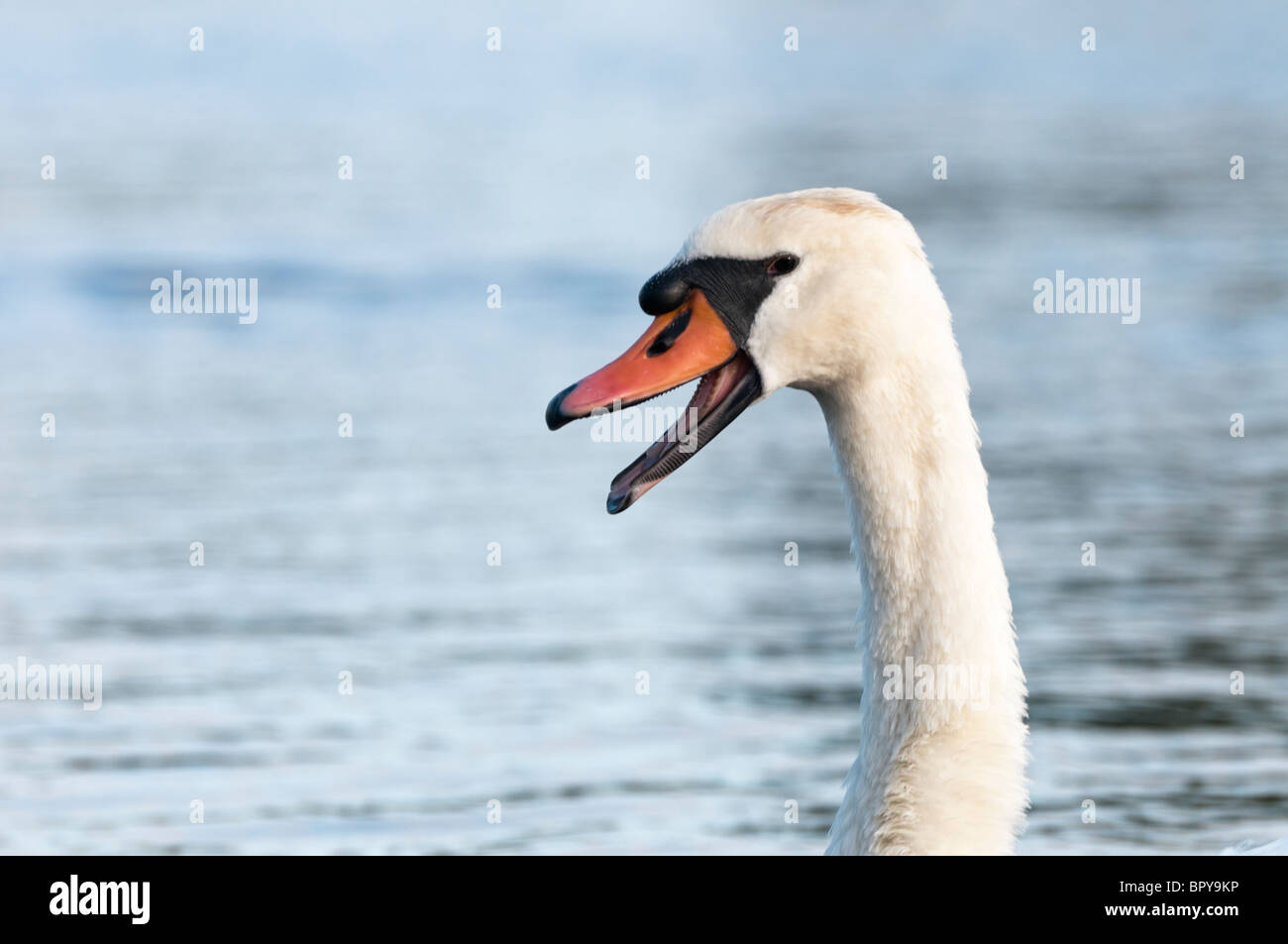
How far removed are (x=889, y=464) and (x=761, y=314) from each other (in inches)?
19.7

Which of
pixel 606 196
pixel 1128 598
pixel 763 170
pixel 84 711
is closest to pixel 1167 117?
pixel 763 170

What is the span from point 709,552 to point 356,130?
78.9ft

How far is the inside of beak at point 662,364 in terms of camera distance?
522cm

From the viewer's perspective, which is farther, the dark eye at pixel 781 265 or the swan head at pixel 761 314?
the dark eye at pixel 781 265

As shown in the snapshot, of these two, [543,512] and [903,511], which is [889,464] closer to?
[903,511]

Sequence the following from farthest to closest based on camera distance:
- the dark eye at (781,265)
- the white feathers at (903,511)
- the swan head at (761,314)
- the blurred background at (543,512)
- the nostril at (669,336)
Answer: the blurred background at (543,512) < the nostril at (669,336) < the dark eye at (781,265) < the swan head at (761,314) < the white feathers at (903,511)

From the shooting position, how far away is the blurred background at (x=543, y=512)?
836 cm

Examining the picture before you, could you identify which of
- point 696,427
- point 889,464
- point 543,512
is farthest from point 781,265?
point 543,512

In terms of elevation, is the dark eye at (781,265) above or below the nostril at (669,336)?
above

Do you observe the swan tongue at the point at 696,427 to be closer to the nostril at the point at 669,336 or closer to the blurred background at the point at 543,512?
the nostril at the point at 669,336

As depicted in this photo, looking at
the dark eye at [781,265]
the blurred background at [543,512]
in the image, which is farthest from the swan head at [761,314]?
the blurred background at [543,512]

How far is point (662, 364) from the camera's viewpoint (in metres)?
5.27

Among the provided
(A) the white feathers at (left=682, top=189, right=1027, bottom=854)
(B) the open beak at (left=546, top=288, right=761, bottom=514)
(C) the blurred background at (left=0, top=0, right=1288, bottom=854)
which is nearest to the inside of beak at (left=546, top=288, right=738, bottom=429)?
(B) the open beak at (left=546, top=288, right=761, bottom=514)

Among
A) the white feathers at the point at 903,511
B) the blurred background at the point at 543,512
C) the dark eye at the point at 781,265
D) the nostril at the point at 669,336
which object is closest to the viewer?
the white feathers at the point at 903,511
